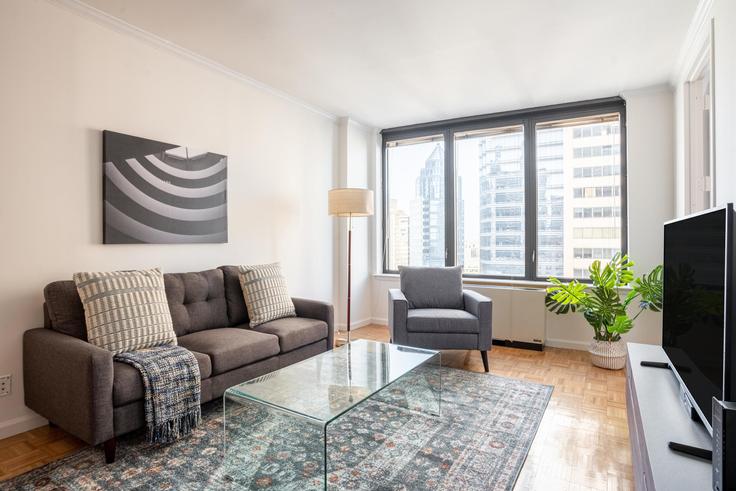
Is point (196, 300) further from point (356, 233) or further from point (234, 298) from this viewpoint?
point (356, 233)

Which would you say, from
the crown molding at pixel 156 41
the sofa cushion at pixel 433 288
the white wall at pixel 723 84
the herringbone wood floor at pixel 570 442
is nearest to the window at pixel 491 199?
the sofa cushion at pixel 433 288

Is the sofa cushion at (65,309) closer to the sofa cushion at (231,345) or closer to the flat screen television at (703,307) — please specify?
the sofa cushion at (231,345)

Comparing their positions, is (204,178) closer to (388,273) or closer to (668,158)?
(388,273)

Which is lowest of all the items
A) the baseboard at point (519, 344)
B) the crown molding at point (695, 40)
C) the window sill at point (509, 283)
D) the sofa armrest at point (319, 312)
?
the baseboard at point (519, 344)

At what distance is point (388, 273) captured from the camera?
17.9 ft

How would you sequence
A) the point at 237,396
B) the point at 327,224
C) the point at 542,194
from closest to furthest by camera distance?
the point at 237,396
the point at 542,194
the point at 327,224

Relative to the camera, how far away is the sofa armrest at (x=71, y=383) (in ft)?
6.44

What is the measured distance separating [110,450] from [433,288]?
2.78 m

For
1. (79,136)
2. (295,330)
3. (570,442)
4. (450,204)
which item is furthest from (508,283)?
(79,136)

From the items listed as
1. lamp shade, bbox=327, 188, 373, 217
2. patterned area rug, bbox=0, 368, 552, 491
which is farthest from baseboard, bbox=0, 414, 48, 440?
lamp shade, bbox=327, 188, 373, 217

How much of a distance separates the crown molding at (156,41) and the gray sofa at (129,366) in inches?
65.3

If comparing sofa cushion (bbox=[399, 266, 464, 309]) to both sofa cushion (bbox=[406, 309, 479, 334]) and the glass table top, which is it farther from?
the glass table top

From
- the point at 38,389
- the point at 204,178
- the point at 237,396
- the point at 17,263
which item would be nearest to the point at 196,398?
the point at 237,396

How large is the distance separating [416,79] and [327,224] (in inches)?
75.6
